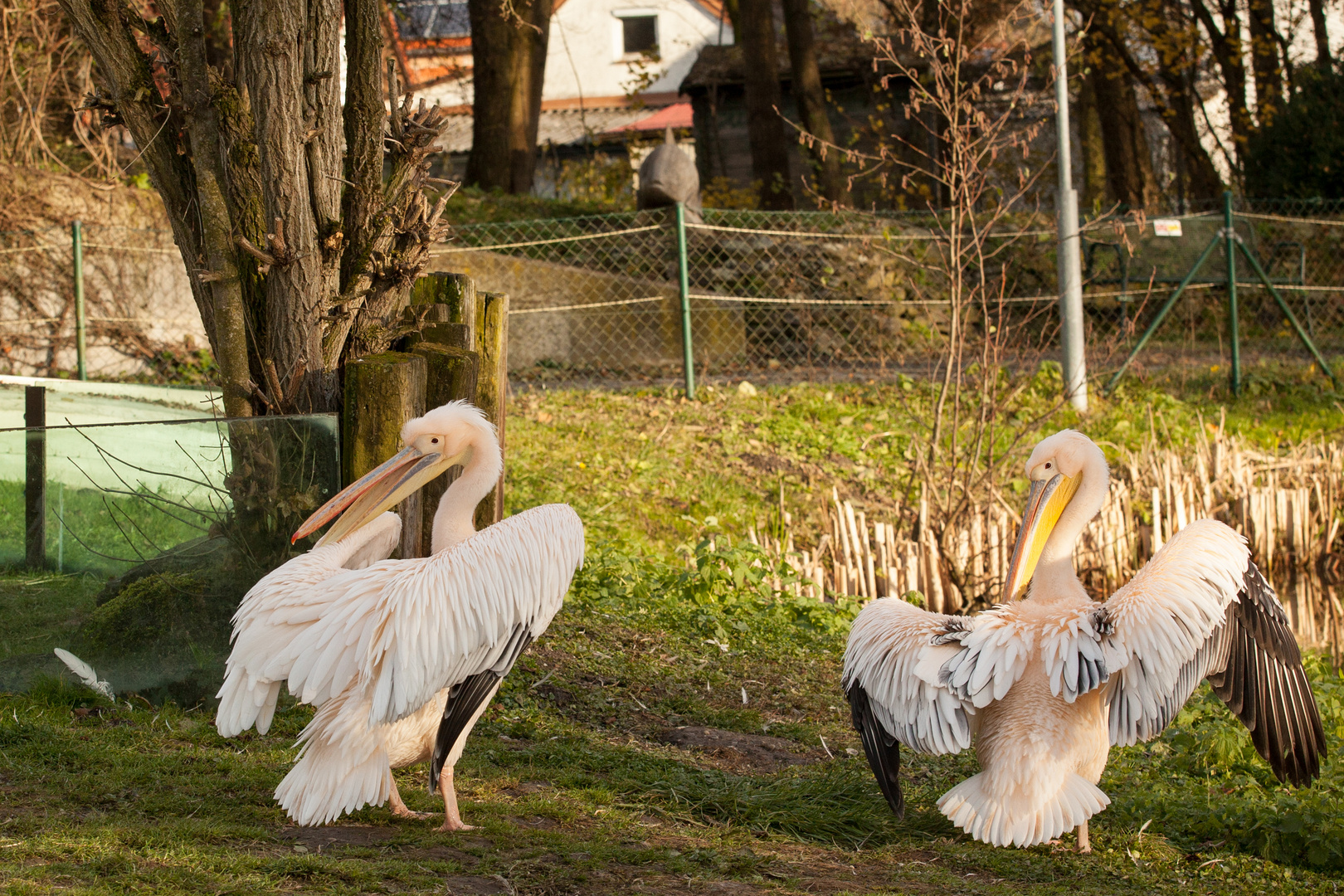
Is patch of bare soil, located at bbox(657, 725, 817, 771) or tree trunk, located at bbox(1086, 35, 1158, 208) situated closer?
patch of bare soil, located at bbox(657, 725, 817, 771)

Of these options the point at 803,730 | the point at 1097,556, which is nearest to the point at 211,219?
the point at 803,730

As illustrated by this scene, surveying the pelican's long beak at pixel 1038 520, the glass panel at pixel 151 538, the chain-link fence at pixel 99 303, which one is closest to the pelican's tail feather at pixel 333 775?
the glass panel at pixel 151 538

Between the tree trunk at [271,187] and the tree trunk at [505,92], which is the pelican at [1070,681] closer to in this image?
the tree trunk at [271,187]

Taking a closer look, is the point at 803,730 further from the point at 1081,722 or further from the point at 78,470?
the point at 78,470

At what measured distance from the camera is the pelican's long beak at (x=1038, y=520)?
385 centimetres

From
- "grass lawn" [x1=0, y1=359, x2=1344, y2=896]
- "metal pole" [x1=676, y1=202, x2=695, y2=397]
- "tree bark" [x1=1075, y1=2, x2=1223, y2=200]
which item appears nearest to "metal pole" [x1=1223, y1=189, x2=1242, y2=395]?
"metal pole" [x1=676, y1=202, x2=695, y2=397]

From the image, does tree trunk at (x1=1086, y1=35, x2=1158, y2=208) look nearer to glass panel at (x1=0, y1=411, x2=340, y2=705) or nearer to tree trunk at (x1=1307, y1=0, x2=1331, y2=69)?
tree trunk at (x1=1307, y1=0, x2=1331, y2=69)

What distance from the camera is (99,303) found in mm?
11461

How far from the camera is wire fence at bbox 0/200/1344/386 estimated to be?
36.6 feet

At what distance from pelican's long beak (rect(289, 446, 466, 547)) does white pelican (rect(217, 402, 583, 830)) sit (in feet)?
0.05

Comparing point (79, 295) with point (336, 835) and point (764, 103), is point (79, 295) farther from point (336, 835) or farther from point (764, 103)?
point (764, 103)

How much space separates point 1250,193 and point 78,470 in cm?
1799

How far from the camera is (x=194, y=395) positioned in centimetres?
648

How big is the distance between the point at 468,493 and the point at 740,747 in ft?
4.65
